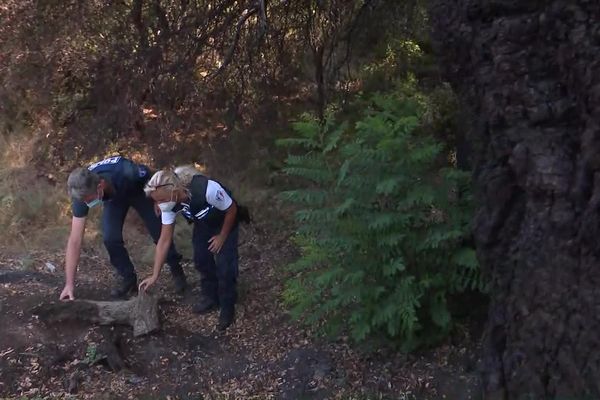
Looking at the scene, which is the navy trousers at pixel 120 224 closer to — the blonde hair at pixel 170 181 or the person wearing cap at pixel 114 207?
the person wearing cap at pixel 114 207

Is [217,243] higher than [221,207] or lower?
lower

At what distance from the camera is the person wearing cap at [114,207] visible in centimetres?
657

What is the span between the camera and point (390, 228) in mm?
5613

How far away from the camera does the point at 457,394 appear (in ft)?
18.1

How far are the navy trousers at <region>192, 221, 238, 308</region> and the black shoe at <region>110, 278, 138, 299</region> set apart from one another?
63cm

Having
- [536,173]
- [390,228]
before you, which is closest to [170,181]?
[390,228]

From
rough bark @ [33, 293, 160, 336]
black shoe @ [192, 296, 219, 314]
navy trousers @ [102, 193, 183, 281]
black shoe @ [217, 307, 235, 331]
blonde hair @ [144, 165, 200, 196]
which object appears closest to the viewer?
blonde hair @ [144, 165, 200, 196]

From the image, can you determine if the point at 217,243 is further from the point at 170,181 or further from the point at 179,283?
the point at 179,283

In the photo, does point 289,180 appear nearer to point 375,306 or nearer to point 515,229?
point 375,306

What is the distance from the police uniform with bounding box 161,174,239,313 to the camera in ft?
21.6

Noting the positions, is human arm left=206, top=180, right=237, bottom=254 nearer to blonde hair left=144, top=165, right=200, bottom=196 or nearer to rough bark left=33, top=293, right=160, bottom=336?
blonde hair left=144, top=165, right=200, bottom=196

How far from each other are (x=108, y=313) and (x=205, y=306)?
0.86m

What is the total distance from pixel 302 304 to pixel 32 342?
6.96 feet

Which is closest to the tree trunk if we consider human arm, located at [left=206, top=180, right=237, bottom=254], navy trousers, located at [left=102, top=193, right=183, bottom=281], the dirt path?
the dirt path
